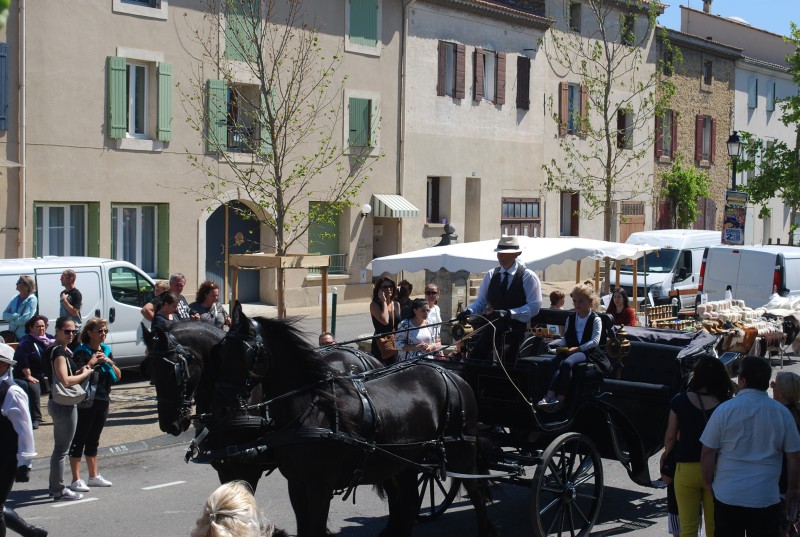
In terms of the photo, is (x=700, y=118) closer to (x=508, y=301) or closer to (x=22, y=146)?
(x=22, y=146)

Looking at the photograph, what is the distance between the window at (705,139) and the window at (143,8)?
25.7 m

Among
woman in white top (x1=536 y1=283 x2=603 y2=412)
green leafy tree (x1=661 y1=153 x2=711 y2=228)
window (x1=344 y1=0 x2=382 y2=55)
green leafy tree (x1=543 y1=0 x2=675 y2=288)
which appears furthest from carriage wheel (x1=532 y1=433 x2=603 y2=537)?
green leafy tree (x1=661 y1=153 x2=711 y2=228)

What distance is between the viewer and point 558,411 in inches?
328

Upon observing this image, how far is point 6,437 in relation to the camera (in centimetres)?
666

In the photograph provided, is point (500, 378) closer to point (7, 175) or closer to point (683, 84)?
point (7, 175)

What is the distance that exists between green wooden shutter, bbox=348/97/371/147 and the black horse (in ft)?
64.2

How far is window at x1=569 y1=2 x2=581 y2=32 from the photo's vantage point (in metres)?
34.1

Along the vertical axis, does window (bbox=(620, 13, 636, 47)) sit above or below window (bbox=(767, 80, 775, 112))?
below

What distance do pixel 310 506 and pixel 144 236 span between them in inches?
679

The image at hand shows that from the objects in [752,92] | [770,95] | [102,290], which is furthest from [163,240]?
[770,95]

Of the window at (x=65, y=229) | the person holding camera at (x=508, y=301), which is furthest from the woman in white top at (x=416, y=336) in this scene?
the window at (x=65, y=229)

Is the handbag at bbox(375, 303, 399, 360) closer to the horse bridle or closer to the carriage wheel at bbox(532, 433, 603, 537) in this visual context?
the carriage wheel at bbox(532, 433, 603, 537)

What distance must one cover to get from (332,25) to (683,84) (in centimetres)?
1918

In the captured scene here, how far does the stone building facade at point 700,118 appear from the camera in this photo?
39.2 meters
